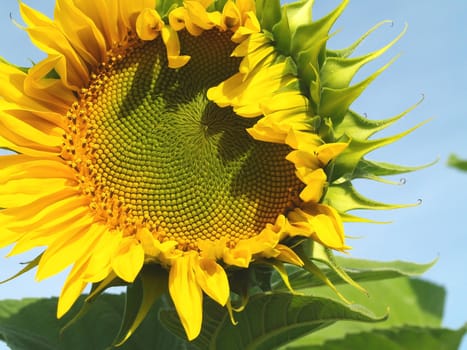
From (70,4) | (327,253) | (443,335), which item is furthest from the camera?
(70,4)

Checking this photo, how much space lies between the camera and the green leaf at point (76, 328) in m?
3.48

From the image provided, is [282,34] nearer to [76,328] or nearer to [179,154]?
[179,154]

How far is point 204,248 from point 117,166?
50cm

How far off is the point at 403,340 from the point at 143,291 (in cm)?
97

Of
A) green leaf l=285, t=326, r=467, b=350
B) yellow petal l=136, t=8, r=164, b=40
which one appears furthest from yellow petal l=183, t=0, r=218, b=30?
green leaf l=285, t=326, r=467, b=350

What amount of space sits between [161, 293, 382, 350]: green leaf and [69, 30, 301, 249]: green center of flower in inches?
10.2

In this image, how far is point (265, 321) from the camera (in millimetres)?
2736

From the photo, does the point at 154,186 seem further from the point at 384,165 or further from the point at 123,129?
the point at 384,165

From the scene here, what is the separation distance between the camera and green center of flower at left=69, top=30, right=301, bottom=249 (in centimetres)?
281

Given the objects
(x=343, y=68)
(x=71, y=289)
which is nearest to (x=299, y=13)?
(x=343, y=68)

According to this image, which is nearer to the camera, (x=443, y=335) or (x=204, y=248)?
(x=443, y=335)

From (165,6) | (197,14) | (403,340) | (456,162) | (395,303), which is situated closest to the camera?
(456,162)

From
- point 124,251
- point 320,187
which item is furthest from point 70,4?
point 320,187

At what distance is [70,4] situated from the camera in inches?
112
